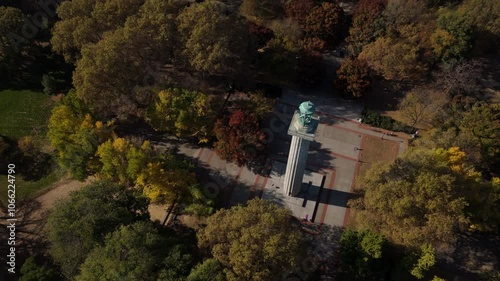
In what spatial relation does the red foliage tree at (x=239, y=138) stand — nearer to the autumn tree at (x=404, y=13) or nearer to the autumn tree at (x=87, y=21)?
the autumn tree at (x=87, y=21)

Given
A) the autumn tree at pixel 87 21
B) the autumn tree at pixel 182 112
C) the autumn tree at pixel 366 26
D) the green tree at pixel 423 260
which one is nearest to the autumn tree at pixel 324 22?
the autumn tree at pixel 366 26

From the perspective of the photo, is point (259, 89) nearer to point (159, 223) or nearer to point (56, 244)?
point (159, 223)

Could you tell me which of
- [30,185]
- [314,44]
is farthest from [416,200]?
[30,185]

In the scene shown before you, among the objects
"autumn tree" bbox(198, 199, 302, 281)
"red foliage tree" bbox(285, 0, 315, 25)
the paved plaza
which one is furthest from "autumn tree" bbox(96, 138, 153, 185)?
"red foliage tree" bbox(285, 0, 315, 25)

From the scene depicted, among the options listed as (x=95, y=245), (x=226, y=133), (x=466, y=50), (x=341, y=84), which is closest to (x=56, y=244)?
(x=95, y=245)

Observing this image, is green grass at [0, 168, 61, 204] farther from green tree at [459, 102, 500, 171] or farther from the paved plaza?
green tree at [459, 102, 500, 171]
